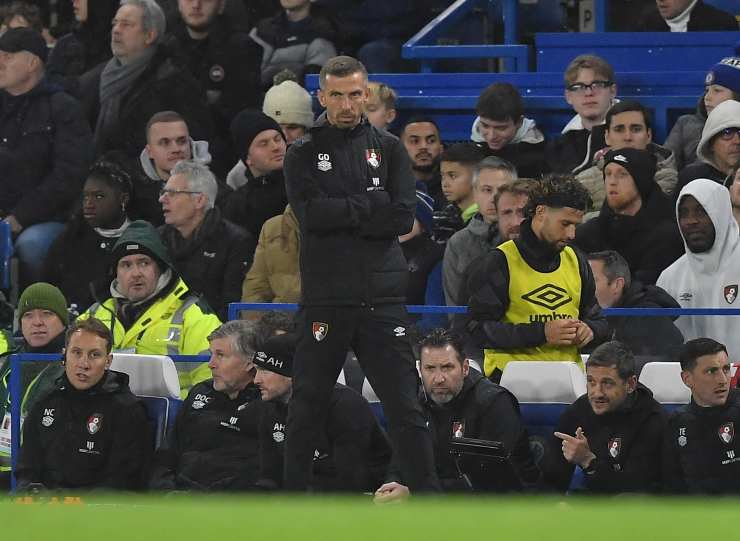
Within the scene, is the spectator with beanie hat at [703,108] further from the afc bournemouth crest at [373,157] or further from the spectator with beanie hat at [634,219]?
the afc bournemouth crest at [373,157]

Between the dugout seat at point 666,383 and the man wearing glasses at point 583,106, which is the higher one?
the man wearing glasses at point 583,106

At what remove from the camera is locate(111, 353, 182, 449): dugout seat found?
986 centimetres

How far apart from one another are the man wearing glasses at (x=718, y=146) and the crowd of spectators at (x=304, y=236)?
0.02 m

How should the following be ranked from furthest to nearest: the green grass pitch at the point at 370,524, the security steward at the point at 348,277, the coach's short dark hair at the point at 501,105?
the coach's short dark hair at the point at 501,105
the security steward at the point at 348,277
the green grass pitch at the point at 370,524

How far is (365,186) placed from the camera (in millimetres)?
8086

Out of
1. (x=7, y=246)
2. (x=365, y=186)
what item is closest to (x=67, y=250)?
(x=7, y=246)

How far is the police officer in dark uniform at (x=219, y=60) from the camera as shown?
44.6 ft

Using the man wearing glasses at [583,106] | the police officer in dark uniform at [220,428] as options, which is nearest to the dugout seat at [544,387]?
the police officer in dark uniform at [220,428]

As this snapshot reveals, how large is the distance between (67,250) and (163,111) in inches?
51.3

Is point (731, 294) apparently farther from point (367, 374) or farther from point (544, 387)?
point (367, 374)

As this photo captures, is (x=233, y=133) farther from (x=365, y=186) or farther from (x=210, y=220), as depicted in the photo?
(x=365, y=186)

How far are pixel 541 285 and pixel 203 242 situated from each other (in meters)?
3.14

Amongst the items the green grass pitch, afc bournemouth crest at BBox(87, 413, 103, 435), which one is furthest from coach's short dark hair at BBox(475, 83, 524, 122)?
the green grass pitch

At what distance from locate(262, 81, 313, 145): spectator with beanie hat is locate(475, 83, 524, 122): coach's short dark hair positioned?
4.75 feet
